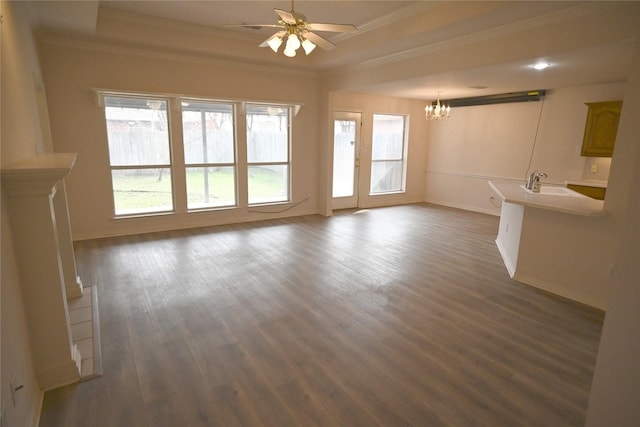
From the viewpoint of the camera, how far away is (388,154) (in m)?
8.34

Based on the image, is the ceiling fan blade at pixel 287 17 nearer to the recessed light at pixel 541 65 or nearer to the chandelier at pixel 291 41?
the chandelier at pixel 291 41

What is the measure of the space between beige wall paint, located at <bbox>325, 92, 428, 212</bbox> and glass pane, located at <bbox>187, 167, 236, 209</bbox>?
1.91m

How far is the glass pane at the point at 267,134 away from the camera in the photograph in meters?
6.30

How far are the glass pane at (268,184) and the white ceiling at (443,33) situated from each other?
1.90 metres

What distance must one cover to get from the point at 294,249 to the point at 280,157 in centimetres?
249

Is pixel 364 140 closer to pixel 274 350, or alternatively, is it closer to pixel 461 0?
pixel 461 0

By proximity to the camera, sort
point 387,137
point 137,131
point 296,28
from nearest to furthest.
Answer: point 296,28
point 137,131
point 387,137

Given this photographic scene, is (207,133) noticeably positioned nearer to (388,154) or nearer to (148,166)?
(148,166)

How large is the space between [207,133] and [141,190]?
55.6 inches

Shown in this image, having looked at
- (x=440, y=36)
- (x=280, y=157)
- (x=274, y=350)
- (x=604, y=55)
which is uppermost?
(x=440, y=36)

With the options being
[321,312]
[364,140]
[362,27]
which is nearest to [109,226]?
[321,312]

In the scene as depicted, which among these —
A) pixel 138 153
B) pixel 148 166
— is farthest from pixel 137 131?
pixel 148 166

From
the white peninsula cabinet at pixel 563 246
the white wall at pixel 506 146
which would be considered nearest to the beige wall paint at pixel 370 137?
the white wall at pixel 506 146

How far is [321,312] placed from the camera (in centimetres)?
309
